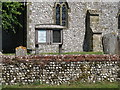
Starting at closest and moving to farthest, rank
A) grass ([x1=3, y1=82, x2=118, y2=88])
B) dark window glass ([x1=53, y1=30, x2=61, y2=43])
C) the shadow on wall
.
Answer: grass ([x1=3, y1=82, x2=118, y2=88])
dark window glass ([x1=53, y1=30, x2=61, y2=43])
the shadow on wall

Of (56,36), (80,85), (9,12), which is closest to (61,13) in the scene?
(9,12)

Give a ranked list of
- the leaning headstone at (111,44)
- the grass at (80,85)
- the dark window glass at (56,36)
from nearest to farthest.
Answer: the grass at (80,85)
the leaning headstone at (111,44)
the dark window glass at (56,36)

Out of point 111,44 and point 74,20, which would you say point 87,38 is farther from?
point 111,44

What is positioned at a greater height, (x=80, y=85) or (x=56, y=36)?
(x=56, y=36)

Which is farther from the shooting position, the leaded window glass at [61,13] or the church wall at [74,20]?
the leaded window glass at [61,13]

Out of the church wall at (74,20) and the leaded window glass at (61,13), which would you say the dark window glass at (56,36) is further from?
the leaded window glass at (61,13)

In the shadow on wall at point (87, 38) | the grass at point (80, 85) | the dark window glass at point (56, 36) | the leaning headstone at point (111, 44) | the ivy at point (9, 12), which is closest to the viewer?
the grass at point (80, 85)

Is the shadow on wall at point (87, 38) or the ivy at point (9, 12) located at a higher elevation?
the ivy at point (9, 12)

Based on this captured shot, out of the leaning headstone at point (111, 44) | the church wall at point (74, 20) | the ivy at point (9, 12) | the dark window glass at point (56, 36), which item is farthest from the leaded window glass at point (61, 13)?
the leaning headstone at point (111, 44)

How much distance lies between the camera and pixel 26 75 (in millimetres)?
11430

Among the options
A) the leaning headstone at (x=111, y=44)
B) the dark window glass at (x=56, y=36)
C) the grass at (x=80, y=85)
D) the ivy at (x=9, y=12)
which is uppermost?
the ivy at (x=9, y=12)

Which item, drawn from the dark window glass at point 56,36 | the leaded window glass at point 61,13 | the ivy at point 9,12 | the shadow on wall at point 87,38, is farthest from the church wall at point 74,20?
the dark window glass at point 56,36

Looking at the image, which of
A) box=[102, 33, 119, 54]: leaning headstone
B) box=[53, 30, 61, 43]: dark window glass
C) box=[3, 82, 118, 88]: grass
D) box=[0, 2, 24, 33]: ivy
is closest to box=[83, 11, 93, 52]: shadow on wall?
box=[53, 30, 61, 43]: dark window glass

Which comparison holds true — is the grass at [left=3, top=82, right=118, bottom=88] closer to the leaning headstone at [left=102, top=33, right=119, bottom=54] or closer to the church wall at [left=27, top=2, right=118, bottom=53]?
the leaning headstone at [left=102, top=33, right=119, bottom=54]
